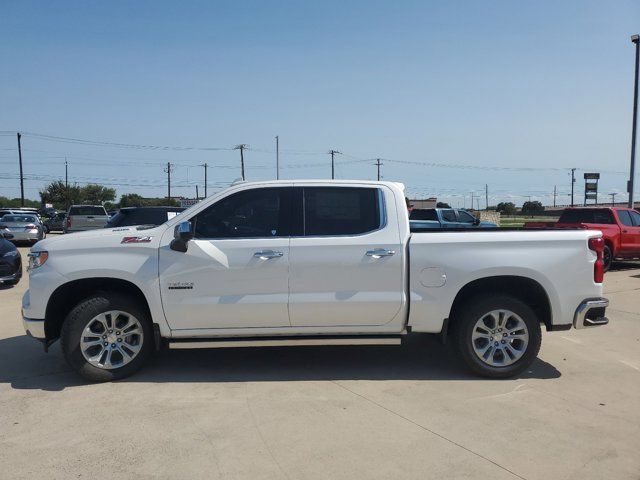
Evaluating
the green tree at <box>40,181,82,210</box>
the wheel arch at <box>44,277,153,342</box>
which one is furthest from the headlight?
the green tree at <box>40,181,82,210</box>

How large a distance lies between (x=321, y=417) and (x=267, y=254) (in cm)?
156

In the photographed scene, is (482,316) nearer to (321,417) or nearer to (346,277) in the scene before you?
(346,277)

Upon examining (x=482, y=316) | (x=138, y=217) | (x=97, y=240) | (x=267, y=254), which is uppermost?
(x=138, y=217)

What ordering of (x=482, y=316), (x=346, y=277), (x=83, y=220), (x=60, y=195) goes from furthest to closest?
(x=60, y=195)
(x=83, y=220)
(x=482, y=316)
(x=346, y=277)

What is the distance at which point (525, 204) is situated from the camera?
100688 millimetres

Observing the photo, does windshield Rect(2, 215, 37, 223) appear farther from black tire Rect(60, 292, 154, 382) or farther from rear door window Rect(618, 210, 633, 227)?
rear door window Rect(618, 210, 633, 227)

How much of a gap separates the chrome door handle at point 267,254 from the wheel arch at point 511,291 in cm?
179

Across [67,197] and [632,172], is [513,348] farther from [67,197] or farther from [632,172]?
[67,197]

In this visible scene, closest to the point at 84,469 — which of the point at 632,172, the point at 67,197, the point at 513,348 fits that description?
the point at 513,348

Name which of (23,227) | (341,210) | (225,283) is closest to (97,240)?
(225,283)

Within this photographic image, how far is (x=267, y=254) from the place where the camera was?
16.8 feet

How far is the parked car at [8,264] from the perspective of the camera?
10889 mm

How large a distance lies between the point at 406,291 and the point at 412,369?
38.0 inches

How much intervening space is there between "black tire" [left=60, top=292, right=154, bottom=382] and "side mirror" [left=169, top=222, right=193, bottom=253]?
70 centimetres
